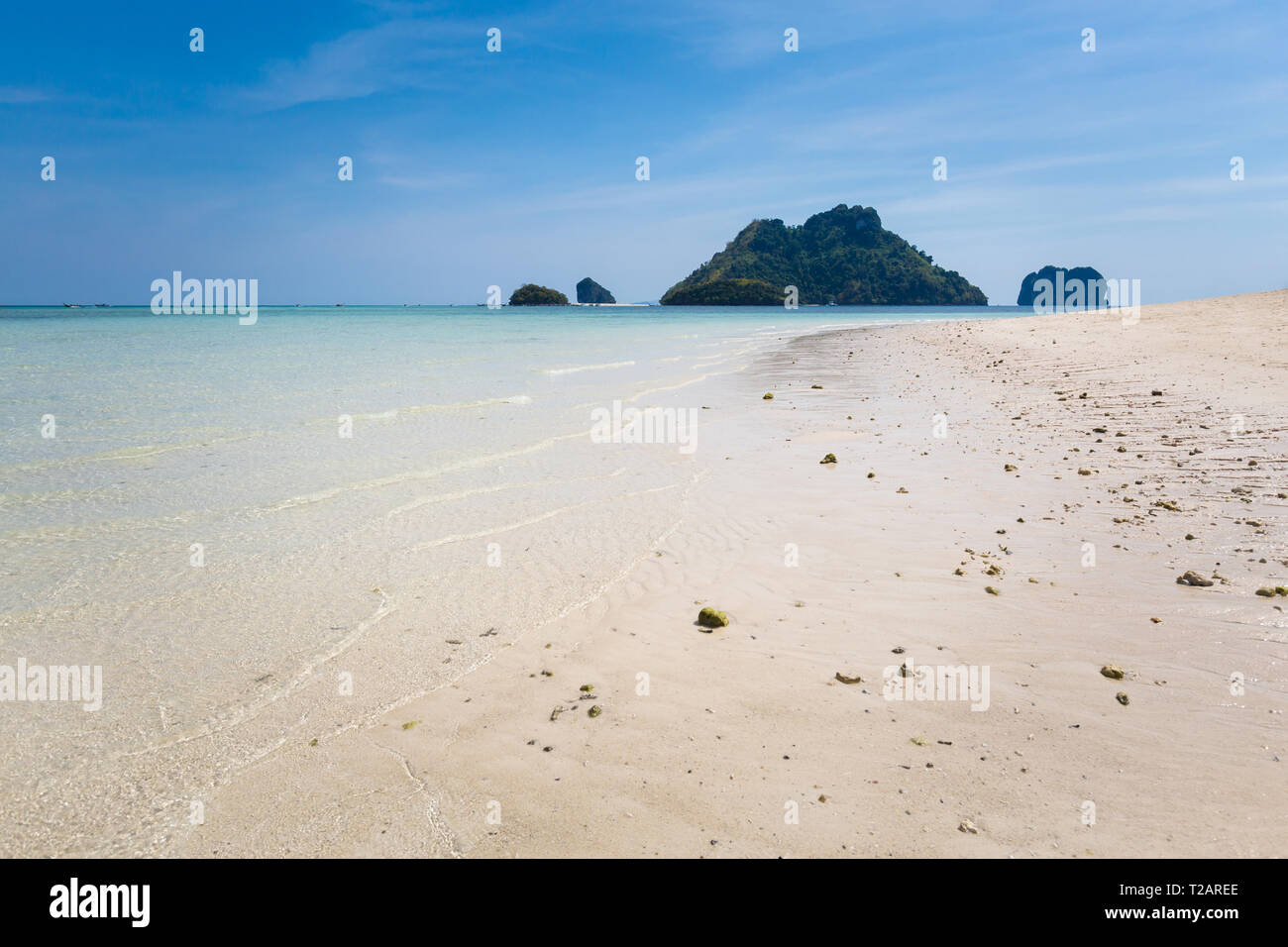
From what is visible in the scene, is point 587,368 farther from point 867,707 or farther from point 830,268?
point 830,268

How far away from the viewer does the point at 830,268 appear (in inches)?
6580

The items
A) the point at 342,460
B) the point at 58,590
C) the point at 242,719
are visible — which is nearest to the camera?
the point at 242,719

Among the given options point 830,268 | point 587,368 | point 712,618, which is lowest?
point 712,618

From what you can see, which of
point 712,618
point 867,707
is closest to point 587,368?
point 712,618

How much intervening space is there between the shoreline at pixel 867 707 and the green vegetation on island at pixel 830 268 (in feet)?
517

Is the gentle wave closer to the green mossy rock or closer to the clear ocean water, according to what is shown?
the clear ocean water

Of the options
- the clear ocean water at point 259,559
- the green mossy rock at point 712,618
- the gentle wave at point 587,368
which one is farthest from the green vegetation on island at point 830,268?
the green mossy rock at point 712,618

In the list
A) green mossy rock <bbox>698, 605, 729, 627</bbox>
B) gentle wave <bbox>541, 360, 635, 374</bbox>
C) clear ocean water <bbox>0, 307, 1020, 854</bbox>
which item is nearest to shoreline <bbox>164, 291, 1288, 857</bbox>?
green mossy rock <bbox>698, 605, 729, 627</bbox>

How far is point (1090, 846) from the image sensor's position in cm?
278

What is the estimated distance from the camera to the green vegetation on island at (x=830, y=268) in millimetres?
165125

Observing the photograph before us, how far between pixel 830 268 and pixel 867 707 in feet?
583
